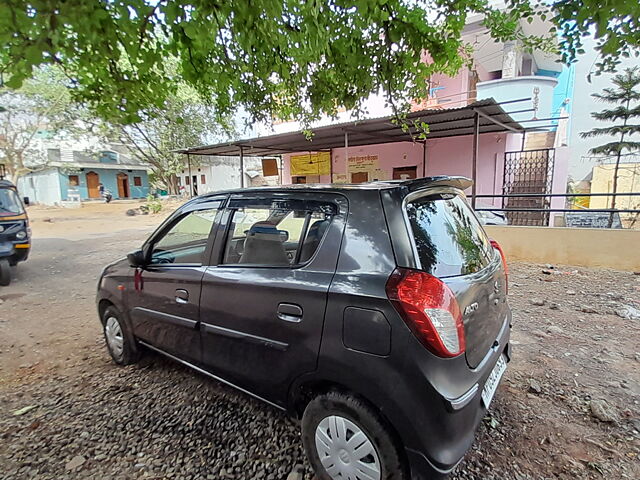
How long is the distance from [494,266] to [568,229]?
5437 millimetres

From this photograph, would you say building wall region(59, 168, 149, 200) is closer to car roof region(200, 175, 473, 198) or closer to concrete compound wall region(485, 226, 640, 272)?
concrete compound wall region(485, 226, 640, 272)

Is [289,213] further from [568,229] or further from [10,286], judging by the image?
[10,286]

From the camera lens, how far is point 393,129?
8.30 metres

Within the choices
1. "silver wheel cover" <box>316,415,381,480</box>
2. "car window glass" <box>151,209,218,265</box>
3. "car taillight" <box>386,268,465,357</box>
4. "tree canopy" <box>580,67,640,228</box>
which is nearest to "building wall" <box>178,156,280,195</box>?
"tree canopy" <box>580,67,640,228</box>

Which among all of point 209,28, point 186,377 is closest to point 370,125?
point 209,28

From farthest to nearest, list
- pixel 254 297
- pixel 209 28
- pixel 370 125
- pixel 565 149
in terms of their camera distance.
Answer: pixel 565 149, pixel 370 125, pixel 209 28, pixel 254 297

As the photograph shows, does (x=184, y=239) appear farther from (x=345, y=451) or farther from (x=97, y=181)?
(x=97, y=181)

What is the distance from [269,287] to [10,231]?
6.85 m

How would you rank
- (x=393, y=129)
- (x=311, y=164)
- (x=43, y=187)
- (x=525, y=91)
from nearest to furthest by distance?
(x=393, y=129) → (x=525, y=91) → (x=311, y=164) → (x=43, y=187)

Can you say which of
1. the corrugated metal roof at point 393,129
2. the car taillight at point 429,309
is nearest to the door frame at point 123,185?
the corrugated metal roof at point 393,129

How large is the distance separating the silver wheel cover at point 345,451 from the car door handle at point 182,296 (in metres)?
1.28

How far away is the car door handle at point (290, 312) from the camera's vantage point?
1833 mm

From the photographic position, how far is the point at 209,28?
7.79 ft

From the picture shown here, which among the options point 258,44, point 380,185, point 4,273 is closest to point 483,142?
point 258,44
